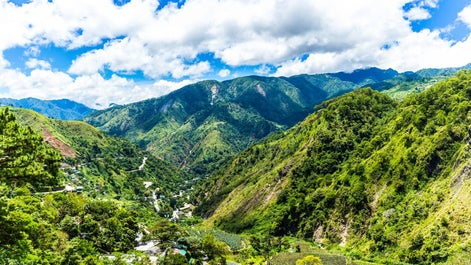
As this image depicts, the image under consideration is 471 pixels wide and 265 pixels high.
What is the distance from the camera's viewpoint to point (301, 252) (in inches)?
5084

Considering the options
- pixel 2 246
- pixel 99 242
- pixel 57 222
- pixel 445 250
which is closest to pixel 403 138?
pixel 445 250

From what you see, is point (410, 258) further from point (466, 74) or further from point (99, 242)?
point (466, 74)

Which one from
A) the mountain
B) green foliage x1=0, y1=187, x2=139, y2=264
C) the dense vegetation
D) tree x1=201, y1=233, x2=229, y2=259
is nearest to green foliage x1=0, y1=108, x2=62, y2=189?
the dense vegetation

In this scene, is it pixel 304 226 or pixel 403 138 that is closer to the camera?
pixel 403 138

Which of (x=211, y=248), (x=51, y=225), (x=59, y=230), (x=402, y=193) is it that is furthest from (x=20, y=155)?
(x=402, y=193)

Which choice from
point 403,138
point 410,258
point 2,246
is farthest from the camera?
point 403,138

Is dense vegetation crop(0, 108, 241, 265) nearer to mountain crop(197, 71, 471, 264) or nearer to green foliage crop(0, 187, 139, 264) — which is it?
green foliage crop(0, 187, 139, 264)

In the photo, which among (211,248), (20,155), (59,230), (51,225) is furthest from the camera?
(211,248)

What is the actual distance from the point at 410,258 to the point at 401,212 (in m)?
26.3

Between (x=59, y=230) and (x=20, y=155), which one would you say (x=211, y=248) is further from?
(x=20, y=155)

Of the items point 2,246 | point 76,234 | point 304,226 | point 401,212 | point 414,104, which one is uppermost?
point 414,104

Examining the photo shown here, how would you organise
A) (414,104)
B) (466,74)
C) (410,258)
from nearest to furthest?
1. (410,258)
2. (466,74)
3. (414,104)

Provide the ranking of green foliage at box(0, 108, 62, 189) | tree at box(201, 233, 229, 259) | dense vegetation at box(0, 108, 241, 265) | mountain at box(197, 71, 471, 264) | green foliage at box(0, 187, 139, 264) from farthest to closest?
tree at box(201, 233, 229, 259) < mountain at box(197, 71, 471, 264) < green foliage at box(0, 187, 139, 264) < dense vegetation at box(0, 108, 241, 265) < green foliage at box(0, 108, 62, 189)

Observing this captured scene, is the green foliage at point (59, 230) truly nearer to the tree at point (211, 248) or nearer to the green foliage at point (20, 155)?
the green foliage at point (20, 155)
